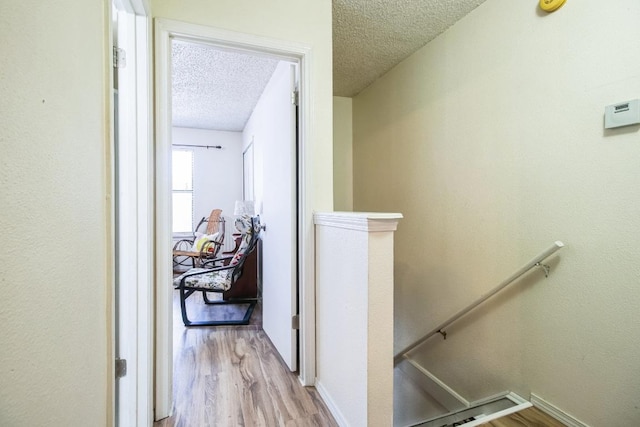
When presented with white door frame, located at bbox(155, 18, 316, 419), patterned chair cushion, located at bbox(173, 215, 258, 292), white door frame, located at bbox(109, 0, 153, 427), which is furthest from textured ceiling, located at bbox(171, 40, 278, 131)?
patterned chair cushion, located at bbox(173, 215, 258, 292)

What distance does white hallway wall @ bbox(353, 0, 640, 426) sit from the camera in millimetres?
1364

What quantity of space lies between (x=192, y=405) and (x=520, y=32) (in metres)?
2.92

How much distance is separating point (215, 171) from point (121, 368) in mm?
4423

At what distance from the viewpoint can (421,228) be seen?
2602mm

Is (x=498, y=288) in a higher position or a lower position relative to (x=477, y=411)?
higher

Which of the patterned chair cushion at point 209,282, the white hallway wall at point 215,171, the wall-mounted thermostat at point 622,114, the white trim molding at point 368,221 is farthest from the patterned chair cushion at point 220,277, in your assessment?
the wall-mounted thermostat at point 622,114

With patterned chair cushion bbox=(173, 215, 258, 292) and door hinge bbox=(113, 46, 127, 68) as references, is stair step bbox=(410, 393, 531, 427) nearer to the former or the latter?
patterned chair cushion bbox=(173, 215, 258, 292)

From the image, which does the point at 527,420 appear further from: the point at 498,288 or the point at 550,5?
the point at 550,5

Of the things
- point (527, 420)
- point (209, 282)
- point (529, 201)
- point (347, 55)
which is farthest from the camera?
point (209, 282)

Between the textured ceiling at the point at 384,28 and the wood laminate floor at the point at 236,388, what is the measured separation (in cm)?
251

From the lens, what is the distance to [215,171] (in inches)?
213

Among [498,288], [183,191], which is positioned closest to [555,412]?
[498,288]

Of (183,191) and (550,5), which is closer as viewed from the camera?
(550,5)

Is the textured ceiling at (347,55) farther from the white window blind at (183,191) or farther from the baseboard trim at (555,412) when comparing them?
the baseboard trim at (555,412)
